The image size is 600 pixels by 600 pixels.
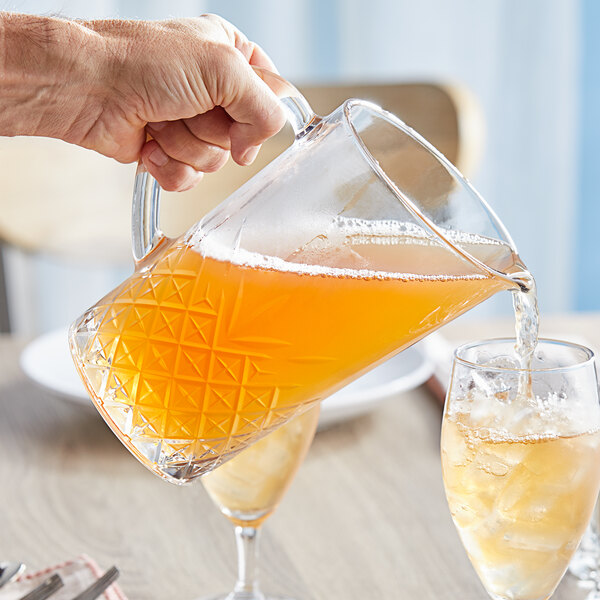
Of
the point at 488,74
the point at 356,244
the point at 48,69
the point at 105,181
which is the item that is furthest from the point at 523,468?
the point at 488,74

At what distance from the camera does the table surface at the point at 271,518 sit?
2.54 ft

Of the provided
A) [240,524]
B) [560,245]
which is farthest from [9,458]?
[560,245]

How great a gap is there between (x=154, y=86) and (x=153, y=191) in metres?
0.08

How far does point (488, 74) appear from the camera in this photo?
9.56ft

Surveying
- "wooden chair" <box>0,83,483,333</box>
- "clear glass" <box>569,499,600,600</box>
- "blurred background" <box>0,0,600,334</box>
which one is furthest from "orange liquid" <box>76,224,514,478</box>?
"blurred background" <box>0,0,600,334</box>

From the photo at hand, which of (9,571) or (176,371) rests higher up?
(176,371)

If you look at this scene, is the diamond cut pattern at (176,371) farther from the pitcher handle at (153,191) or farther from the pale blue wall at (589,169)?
the pale blue wall at (589,169)

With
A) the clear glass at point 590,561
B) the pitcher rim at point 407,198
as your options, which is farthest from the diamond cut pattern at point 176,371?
the clear glass at point 590,561

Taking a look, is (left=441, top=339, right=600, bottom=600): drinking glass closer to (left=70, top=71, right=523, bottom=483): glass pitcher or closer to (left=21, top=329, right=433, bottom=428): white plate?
(left=70, top=71, right=523, bottom=483): glass pitcher

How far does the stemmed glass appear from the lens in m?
0.75

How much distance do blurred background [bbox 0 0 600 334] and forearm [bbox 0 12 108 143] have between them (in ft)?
6.31

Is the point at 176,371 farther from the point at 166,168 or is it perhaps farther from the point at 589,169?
the point at 589,169

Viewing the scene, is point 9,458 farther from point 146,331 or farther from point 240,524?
point 146,331

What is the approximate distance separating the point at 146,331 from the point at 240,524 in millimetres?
222
